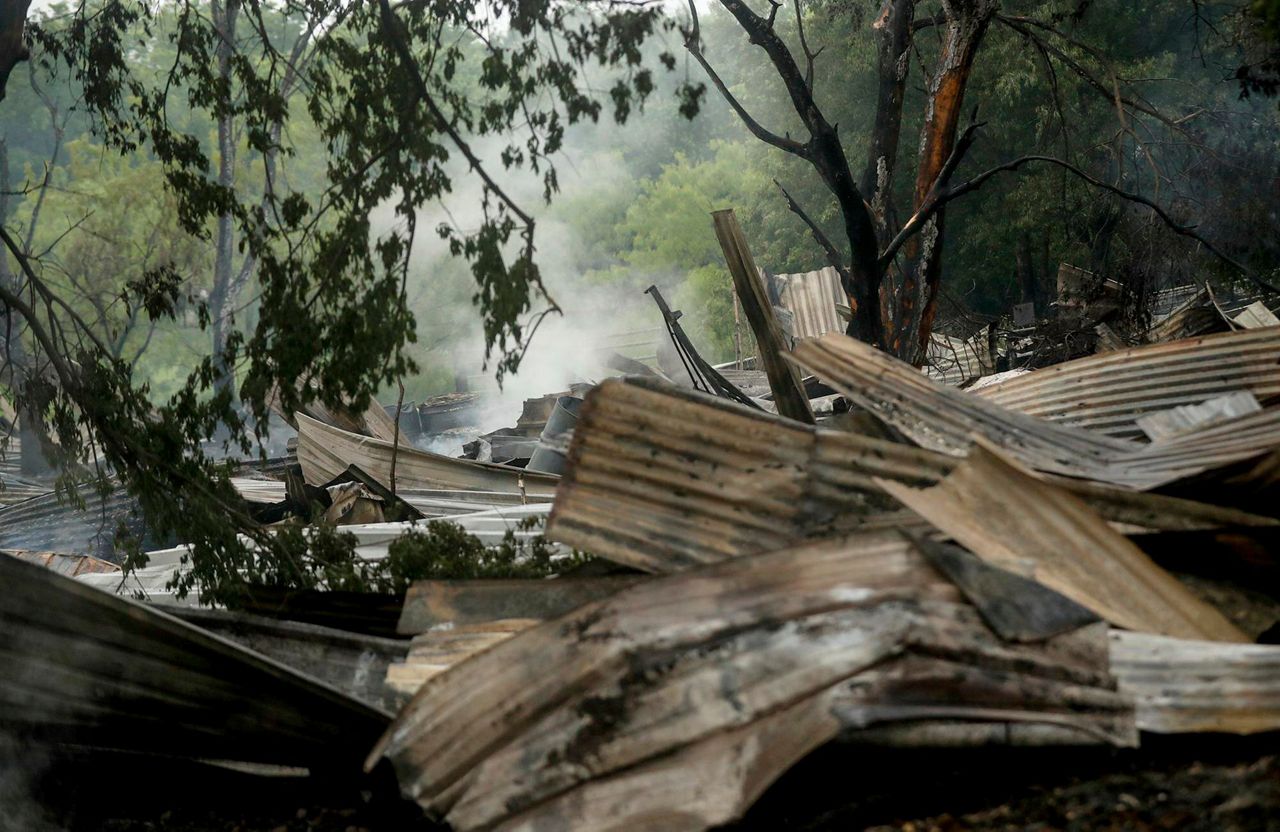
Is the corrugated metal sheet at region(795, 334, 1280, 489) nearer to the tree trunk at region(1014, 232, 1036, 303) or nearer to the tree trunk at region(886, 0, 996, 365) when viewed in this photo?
the tree trunk at region(886, 0, 996, 365)

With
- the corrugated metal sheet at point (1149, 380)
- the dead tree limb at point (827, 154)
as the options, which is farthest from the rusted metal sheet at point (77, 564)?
the corrugated metal sheet at point (1149, 380)

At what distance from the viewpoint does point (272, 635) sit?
419 cm

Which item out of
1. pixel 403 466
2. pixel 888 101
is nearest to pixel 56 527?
pixel 403 466

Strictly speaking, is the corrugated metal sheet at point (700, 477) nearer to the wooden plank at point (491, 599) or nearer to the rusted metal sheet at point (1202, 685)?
the wooden plank at point (491, 599)

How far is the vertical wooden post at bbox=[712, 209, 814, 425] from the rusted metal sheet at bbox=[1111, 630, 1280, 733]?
2.61 m

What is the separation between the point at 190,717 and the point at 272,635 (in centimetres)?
48

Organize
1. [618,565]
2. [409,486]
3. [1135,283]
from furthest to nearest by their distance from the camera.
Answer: [1135,283] < [409,486] < [618,565]

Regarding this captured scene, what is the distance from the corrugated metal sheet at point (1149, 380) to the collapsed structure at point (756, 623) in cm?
2

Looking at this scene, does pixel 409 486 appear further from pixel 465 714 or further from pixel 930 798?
pixel 930 798

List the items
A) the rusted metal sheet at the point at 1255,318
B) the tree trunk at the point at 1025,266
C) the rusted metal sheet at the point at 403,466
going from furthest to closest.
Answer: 1. the tree trunk at the point at 1025,266
2. the rusted metal sheet at the point at 403,466
3. the rusted metal sheet at the point at 1255,318

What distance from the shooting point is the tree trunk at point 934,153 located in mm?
9266

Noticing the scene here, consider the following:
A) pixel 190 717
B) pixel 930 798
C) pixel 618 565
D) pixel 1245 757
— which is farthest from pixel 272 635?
pixel 1245 757

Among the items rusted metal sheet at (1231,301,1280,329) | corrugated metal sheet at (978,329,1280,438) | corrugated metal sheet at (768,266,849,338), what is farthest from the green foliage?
corrugated metal sheet at (768,266,849,338)

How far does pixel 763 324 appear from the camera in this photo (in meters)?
5.90
